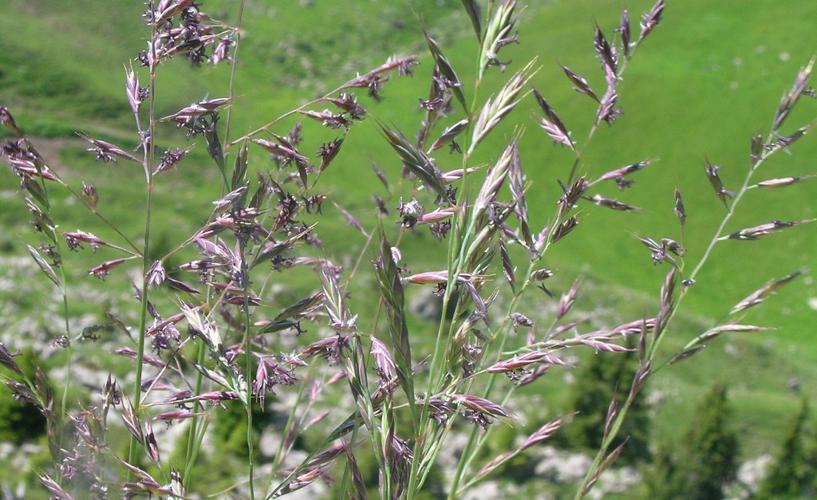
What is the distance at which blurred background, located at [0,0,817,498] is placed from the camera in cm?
2016

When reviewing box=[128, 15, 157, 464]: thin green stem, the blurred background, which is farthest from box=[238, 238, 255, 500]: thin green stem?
the blurred background

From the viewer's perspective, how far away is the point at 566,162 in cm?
4328

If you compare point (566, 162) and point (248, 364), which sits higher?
point (248, 364)

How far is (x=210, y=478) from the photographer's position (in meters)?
7.68

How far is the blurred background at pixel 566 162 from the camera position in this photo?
20.2 metres

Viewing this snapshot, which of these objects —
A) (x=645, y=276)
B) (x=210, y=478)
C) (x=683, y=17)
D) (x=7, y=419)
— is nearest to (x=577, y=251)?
(x=645, y=276)

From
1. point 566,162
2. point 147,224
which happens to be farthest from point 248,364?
point 566,162

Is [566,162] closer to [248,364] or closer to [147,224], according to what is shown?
[147,224]

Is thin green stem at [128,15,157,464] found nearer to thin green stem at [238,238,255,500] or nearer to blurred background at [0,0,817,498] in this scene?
thin green stem at [238,238,255,500]

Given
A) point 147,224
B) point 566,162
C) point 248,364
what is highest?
point 147,224

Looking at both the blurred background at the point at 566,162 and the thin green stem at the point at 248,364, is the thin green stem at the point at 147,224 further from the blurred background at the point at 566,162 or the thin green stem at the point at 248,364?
the blurred background at the point at 566,162

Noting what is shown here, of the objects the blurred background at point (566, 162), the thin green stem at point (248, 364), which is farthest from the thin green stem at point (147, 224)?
the blurred background at point (566, 162)

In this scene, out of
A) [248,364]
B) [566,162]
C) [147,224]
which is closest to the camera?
[248,364]

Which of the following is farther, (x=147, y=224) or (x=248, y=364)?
(x=147, y=224)
